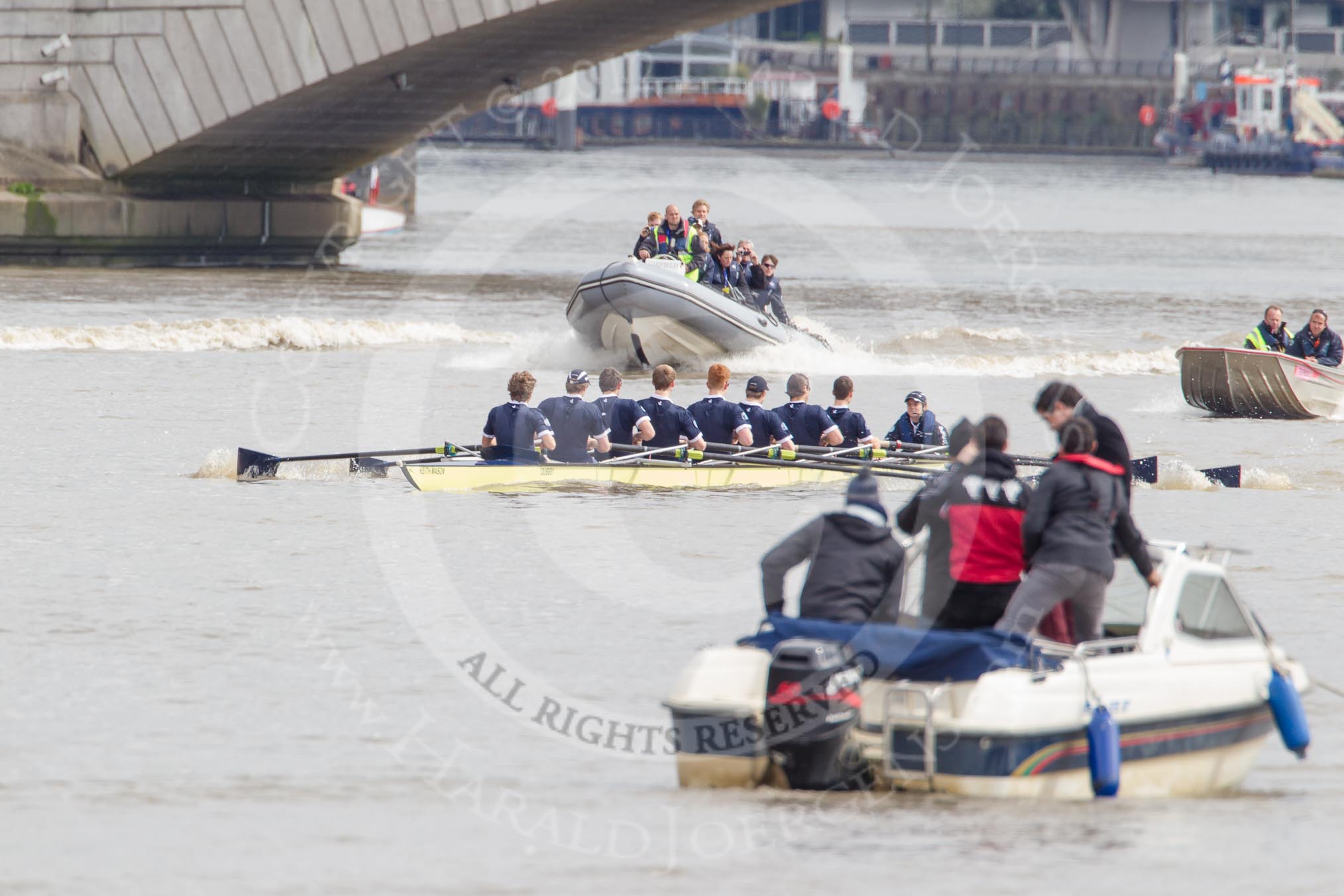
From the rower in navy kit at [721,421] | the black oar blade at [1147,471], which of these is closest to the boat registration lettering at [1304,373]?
the black oar blade at [1147,471]

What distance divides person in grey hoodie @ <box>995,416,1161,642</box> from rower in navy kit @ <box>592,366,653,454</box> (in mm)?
8856

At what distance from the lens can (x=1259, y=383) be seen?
24562 millimetres

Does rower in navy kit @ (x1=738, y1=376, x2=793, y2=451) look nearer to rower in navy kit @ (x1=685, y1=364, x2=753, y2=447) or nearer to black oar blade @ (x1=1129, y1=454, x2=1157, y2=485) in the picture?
rower in navy kit @ (x1=685, y1=364, x2=753, y2=447)

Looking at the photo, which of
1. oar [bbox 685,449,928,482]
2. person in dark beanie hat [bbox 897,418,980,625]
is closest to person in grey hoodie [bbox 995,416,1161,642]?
person in dark beanie hat [bbox 897,418,980,625]

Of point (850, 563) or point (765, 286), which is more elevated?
point (765, 286)

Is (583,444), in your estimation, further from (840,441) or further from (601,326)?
(601,326)

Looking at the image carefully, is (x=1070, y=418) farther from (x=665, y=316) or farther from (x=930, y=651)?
(x=665, y=316)

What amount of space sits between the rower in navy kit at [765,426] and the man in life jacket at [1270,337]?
26.6 ft

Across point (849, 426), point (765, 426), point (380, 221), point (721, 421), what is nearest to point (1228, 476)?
point (849, 426)

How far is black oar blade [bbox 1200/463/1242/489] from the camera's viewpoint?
1952 centimetres

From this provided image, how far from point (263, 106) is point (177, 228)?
604 centimetres

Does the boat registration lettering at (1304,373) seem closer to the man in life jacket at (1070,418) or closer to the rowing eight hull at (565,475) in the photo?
the rowing eight hull at (565,475)

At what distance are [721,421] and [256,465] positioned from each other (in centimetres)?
441

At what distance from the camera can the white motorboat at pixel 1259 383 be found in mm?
24172
